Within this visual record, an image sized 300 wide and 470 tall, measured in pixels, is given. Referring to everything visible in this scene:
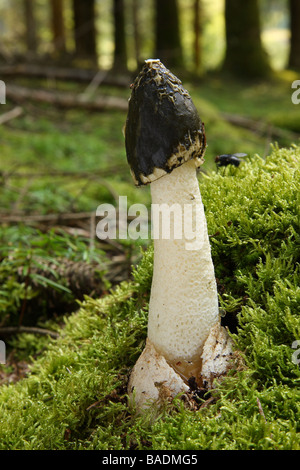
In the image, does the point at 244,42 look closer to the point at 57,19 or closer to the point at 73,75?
the point at 57,19

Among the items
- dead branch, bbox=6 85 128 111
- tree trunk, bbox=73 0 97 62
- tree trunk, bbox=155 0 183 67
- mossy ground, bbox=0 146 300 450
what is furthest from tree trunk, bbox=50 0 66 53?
mossy ground, bbox=0 146 300 450

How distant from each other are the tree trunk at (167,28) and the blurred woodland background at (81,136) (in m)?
0.04

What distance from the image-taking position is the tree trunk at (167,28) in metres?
17.7

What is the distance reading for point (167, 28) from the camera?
707 inches

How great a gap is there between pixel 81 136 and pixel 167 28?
11681 mm

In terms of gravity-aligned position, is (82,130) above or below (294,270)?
below

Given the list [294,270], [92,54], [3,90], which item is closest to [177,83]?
[294,270]

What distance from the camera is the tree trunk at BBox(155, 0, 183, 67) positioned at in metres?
17.7

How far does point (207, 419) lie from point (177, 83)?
1346mm

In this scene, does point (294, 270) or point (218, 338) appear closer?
point (218, 338)

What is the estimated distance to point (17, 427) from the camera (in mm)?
1929

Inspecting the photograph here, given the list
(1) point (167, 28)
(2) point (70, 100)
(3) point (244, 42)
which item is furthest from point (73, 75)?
(3) point (244, 42)
